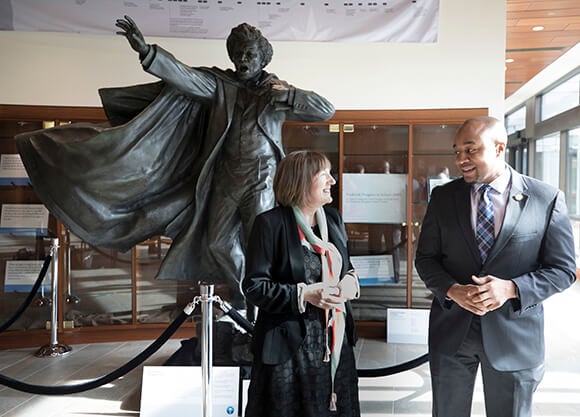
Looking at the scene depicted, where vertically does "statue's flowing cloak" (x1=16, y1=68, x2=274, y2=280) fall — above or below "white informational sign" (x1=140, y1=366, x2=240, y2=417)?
above

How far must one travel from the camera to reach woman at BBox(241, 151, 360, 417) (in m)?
1.65

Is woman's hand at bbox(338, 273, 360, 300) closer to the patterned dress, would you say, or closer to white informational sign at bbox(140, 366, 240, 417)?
the patterned dress

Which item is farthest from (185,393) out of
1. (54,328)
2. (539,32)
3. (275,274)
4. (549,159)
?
(549,159)

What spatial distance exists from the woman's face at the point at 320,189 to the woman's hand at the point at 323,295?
260 mm

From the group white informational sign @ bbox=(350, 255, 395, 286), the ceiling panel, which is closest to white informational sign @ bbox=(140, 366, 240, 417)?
white informational sign @ bbox=(350, 255, 395, 286)

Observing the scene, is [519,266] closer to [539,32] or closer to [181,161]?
[181,161]

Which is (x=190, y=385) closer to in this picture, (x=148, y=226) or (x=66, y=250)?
(x=148, y=226)

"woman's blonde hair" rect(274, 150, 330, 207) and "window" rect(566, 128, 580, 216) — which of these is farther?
"window" rect(566, 128, 580, 216)

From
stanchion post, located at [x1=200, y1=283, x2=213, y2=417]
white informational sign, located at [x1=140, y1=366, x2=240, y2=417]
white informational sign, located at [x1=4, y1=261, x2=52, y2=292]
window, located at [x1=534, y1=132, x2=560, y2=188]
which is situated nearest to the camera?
stanchion post, located at [x1=200, y1=283, x2=213, y2=417]

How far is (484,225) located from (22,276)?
4003 millimetres

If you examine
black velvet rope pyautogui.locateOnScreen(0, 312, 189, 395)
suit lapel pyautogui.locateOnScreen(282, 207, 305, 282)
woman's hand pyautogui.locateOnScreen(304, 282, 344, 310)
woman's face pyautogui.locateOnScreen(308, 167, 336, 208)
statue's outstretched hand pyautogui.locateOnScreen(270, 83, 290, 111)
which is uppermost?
statue's outstretched hand pyautogui.locateOnScreen(270, 83, 290, 111)

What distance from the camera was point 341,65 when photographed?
4.59m

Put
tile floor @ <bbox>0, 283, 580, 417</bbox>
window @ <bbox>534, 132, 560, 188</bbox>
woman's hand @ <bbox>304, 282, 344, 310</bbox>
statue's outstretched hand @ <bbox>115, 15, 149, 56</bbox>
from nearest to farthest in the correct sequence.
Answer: woman's hand @ <bbox>304, 282, 344, 310</bbox>
statue's outstretched hand @ <bbox>115, 15, 149, 56</bbox>
tile floor @ <bbox>0, 283, 580, 417</bbox>
window @ <bbox>534, 132, 560, 188</bbox>

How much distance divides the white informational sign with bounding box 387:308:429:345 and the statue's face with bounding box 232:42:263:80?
261 centimetres
